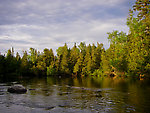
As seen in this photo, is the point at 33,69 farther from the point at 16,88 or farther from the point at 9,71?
the point at 16,88

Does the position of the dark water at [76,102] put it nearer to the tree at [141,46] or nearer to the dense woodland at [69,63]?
the tree at [141,46]

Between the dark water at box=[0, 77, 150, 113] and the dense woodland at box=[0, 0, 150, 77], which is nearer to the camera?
the dark water at box=[0, 77, 150, 113]

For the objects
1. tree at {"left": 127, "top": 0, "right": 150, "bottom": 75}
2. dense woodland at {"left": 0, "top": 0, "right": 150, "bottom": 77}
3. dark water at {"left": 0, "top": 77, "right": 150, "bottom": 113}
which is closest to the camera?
dark water at {"left": 0, "top": 77, "right": 150, "bottom": 113}

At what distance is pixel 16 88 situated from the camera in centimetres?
2294

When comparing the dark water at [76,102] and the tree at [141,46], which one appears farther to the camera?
the tree at [141,46]

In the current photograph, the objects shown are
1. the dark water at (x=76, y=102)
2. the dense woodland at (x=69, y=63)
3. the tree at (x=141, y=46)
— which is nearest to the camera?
the dark water at (x=76, y=102)

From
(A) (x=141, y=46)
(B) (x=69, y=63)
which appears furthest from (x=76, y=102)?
(B) (x=69, y=63)

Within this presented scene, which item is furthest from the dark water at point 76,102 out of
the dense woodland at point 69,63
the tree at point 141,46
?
the dense woodland at point 69,63

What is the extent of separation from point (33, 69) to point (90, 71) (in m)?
32.2

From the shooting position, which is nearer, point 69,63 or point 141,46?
point 141,46

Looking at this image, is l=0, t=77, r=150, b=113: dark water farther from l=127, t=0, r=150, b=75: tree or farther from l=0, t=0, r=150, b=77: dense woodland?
l=0, t=0, r=150, b=77: dense woodland

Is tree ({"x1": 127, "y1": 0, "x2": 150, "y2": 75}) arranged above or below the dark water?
above

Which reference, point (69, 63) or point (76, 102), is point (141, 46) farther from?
point (69, 63)

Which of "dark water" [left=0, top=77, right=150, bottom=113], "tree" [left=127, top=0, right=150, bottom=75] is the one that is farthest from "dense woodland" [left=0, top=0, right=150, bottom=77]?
"dark water" [left=0, top=77, right=150, bottom=113]
